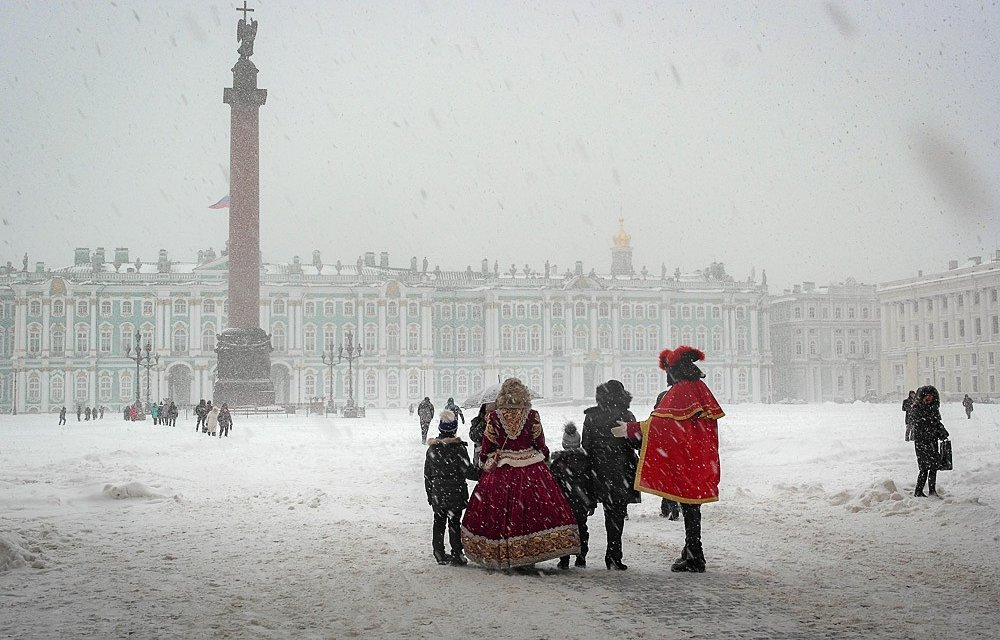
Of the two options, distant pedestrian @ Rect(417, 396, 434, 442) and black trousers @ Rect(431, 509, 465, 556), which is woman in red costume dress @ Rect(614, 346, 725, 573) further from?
distant pedestrian @ Rect(417, 396, 434, 442)

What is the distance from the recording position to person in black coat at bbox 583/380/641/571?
7.50 metres

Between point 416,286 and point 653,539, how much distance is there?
2489 inches

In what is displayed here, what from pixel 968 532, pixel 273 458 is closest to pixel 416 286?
pixel 273 458

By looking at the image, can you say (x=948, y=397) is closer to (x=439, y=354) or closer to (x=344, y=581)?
(x=439, y=354)

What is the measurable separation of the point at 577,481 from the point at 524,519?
26.7 inches

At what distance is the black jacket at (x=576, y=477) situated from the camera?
759cm

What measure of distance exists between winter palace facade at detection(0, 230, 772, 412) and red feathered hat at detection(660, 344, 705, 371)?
195 feet

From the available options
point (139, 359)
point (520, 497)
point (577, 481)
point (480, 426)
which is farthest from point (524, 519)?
point (139, 359)

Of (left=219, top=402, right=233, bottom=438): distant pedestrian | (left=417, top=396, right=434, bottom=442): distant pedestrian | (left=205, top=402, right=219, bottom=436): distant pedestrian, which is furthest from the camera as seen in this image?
(left=205, top=402, right=219, bottom=436): distant pedestrian

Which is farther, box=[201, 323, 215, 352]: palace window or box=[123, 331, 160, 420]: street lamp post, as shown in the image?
box=[201, 323, 215, 352]: palace window

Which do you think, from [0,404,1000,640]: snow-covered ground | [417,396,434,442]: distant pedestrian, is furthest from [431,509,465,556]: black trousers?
[417,396,434,442]: distant pedestrian

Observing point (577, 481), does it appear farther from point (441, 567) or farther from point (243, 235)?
point (243, 235)

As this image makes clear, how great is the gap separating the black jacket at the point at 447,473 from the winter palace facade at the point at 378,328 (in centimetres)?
5858

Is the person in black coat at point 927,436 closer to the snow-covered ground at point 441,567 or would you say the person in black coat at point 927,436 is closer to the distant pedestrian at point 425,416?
the snow-covered ground at point 441,567
